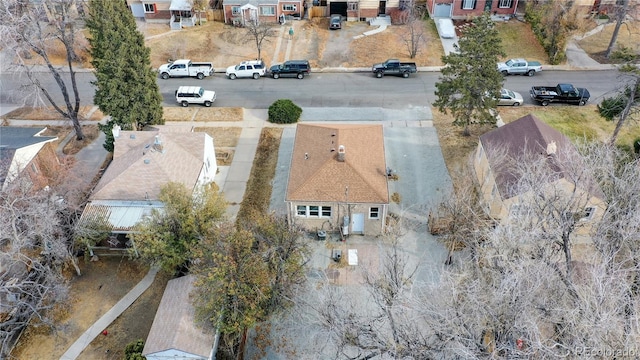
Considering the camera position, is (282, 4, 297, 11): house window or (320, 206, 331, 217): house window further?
(282, 4, 297, 11): house window

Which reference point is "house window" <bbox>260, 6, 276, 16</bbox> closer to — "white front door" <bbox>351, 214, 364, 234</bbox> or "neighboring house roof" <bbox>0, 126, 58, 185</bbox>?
"neighboring house roof" <bbox>0, 126, 58, 185</bbox>

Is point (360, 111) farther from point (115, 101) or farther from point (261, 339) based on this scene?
point (261, 339)

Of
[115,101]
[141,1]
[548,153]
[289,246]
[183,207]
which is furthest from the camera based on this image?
[141,1]

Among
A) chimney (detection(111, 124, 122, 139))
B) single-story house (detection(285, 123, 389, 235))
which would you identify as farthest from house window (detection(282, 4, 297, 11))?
single-story house (detection(285, 123, 389, 235))

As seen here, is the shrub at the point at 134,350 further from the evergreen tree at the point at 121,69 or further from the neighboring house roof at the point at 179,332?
the evergreen tree at the point at 121,69

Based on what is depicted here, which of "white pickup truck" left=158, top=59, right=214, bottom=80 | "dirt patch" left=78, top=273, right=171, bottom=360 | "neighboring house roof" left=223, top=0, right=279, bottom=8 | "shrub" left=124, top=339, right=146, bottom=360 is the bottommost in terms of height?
"dirt patch" left=78, top=273, right=171, bottom=360

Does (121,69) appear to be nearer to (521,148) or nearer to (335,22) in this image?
(521,148)

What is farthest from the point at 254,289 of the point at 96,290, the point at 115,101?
the point at 115,101
